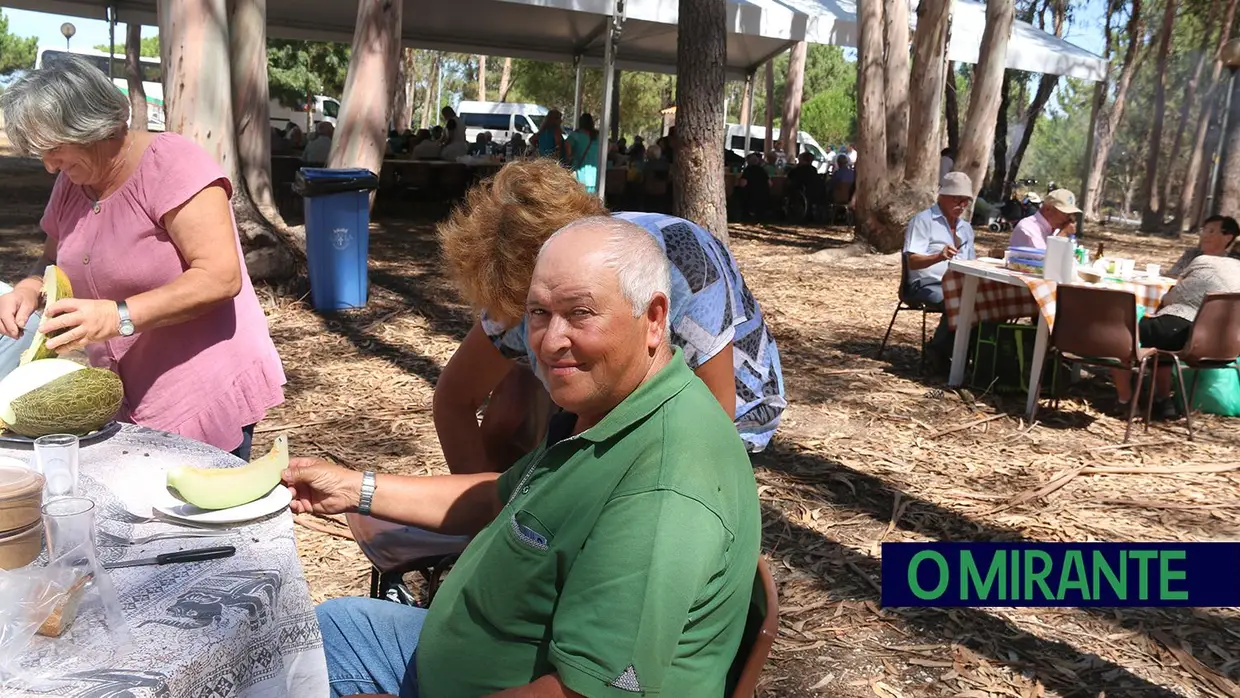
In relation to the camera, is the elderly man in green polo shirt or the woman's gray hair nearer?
the elderly man in green polo shirt

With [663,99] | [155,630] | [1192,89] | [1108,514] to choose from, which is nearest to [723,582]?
[155,630]

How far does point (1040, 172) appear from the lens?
58.2m

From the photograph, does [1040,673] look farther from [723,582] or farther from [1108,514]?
[723,582]

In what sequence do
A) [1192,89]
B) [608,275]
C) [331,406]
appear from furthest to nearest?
[1192,89] < [331,406] < [608,275]

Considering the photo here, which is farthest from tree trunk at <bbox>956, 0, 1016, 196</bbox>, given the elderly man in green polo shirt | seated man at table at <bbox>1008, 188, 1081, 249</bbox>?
the elderly man in green polo shirt

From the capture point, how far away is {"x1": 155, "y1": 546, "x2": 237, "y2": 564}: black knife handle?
1.80 meters

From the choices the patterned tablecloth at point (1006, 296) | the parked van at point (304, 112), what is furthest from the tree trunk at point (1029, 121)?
the parked van at point (304, 112)

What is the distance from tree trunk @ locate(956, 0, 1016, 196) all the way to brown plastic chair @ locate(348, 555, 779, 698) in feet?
41.6

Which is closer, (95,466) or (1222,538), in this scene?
(95,466)

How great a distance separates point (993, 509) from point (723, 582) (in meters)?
3.76

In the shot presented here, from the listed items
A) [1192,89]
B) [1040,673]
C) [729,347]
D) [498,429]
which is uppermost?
A: [1192,89]

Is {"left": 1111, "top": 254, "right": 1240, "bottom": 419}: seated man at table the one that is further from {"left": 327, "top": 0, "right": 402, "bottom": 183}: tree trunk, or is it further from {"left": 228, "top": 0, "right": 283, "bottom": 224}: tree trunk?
{"left": 228, "top": 0, "right": 283, "bottom": 224}: tree trunk

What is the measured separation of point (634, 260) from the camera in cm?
174

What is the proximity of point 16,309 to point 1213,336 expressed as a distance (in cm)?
632
